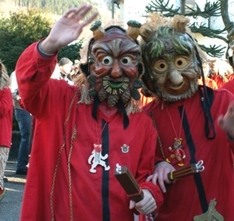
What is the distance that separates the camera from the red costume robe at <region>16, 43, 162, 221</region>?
318 cm

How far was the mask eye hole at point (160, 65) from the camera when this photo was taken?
3.57 m

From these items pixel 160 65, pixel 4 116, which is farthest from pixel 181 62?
pixel 4 116

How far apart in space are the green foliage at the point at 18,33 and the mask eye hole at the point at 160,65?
35.2ft

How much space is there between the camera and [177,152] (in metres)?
3.54

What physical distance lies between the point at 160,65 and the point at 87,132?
2.10ft

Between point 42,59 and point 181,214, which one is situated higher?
point 42,59

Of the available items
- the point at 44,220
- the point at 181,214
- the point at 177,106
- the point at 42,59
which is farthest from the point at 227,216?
the point at 42,59

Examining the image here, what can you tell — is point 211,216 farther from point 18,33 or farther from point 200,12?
point 18,33

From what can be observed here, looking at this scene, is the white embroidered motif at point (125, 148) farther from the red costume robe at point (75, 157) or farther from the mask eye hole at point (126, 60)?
the mask eye hole at point (126, 60)

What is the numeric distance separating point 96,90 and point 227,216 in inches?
42.1

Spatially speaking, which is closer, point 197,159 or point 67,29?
point 67,29

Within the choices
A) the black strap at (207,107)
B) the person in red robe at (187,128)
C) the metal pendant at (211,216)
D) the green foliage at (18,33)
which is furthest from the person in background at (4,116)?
the green foliage at (18,33)

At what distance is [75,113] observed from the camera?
10.9 ft

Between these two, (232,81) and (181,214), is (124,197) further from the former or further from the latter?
(232,81)
